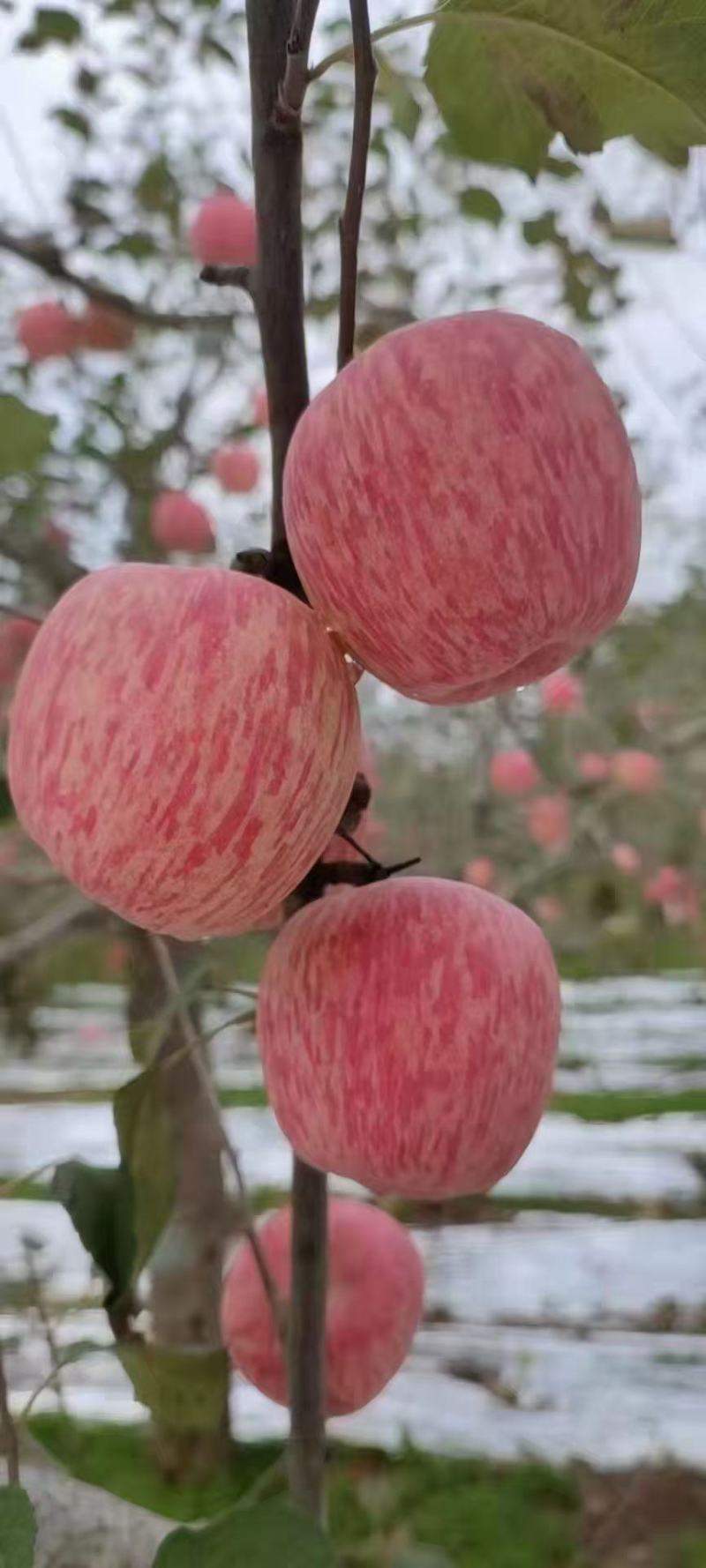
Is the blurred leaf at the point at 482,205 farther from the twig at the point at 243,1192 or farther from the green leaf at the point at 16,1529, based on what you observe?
the green leaf at the point at 16,1529

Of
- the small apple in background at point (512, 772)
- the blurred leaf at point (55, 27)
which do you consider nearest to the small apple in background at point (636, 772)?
the small apple in background at point (512, 772)

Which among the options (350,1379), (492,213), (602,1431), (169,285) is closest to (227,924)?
(350,1379)

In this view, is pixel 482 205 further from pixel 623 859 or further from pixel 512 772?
pixel 623 859

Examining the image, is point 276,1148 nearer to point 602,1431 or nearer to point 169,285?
point 602,1431

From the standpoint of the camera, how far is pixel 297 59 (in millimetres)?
288

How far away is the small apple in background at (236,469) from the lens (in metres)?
1.45

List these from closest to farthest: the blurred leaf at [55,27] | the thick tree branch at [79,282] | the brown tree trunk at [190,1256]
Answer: the thick tree branch at [79,282]
the blurred leaf at [55,27]
the brown tree trunk at [190,1256]

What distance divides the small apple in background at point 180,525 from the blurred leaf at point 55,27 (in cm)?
39

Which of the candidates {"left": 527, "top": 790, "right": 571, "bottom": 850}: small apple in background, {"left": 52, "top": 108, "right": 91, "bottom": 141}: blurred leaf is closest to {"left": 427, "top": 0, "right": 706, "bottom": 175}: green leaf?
{"left": 52, "top": 108, "right": 91, "bottom": 141}: blurred leaf

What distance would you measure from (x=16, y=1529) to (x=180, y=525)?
1001 mm

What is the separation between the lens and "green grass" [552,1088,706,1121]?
7.30 feet

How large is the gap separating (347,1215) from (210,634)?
0.39 m

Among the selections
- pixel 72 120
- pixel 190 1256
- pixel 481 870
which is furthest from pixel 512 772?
pixel 72 120

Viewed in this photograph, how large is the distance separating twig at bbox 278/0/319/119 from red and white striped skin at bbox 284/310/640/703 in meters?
0.06
